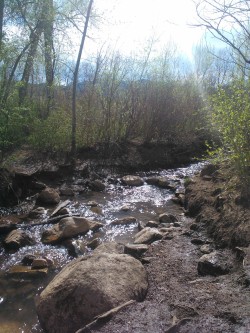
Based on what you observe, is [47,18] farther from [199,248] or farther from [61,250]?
[199,248]

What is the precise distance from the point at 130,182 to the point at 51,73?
557cm

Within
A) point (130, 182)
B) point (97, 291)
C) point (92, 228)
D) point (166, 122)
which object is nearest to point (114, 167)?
point (130, 182)

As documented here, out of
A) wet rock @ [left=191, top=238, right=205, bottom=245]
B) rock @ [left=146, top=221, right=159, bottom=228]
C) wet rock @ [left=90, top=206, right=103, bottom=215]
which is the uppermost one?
wet rock @ [left=191, top=238, right=205, bottom=245]

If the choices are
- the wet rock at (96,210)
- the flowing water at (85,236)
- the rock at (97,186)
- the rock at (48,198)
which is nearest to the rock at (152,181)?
the flowing water at (85,236)

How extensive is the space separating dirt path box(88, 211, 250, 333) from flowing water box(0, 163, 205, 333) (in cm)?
114

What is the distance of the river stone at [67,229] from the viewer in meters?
5.45

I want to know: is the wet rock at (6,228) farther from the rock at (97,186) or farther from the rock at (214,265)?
the rock at (214,265)

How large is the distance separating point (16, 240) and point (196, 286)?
116 inches

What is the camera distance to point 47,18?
1011 centimetres

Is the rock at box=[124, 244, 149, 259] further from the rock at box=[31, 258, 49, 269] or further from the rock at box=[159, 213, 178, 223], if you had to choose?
the rock at box=[159, 213, 178, 223]

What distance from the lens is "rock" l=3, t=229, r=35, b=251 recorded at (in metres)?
5.11

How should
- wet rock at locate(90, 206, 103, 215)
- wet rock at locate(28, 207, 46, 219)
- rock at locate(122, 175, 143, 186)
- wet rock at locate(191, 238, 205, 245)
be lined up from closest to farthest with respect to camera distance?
wet rock at locate(191, 238, 205, 245) < wet rock at locate(28, 207, 46, 219) < wet rock at locate(90, 206, 103, 215) < rock at locate(122, 175, 143, 186)

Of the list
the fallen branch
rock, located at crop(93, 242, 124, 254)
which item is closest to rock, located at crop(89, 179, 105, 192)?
rock, located at crop(93, 242, 124, 254)

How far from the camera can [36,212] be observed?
668 centimetres
